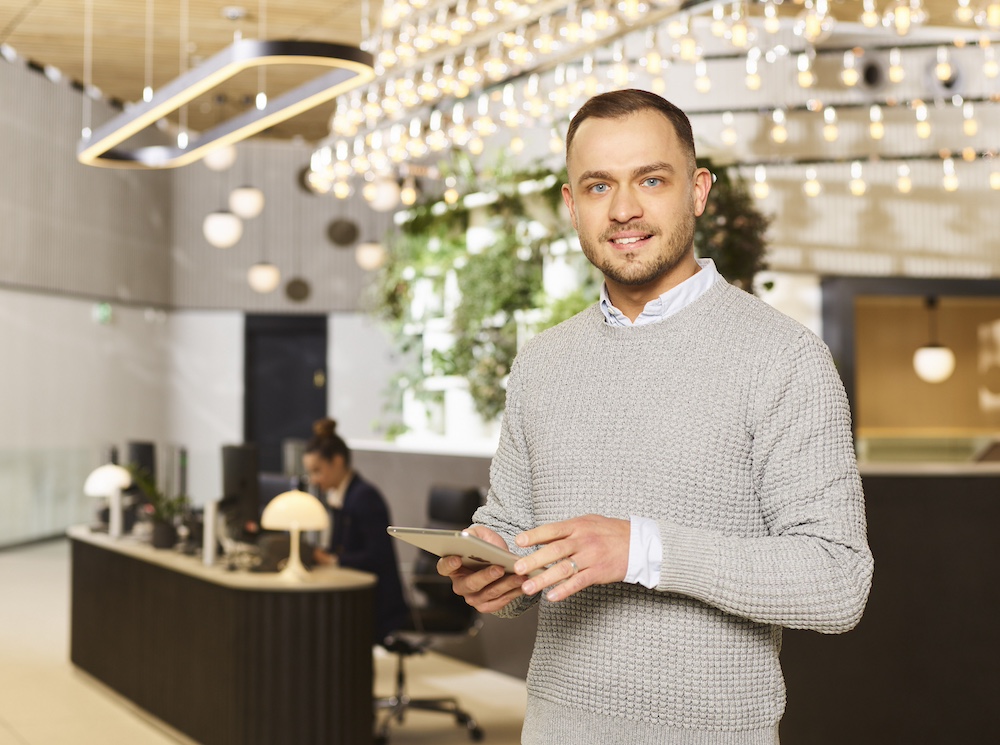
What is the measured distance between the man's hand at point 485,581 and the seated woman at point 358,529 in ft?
12.1

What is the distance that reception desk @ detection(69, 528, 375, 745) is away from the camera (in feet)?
15.2

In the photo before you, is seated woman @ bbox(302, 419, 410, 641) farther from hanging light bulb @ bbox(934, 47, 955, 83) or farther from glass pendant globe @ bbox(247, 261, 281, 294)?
glass pendant globe @ bbox(247, 261, 281, 294)

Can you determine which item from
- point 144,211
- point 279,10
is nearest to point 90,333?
point 144,211

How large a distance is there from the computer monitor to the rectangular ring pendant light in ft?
5.44

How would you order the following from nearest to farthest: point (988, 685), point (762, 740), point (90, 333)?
point (762, 740) < point (988, 685) < point (90, 333)

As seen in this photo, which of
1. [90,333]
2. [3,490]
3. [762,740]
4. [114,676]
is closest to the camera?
[762,740]

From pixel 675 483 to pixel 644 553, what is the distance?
0.52 ft

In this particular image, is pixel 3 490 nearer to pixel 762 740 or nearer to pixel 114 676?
pixel 114 676

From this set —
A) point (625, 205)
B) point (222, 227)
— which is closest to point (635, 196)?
point (625, 205)

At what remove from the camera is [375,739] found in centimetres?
523

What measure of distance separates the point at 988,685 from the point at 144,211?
12.8 metres

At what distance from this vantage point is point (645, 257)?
159 centimetres

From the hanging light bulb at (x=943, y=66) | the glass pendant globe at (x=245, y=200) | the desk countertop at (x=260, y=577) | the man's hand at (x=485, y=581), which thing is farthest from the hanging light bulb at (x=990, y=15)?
the glass pendant globe at (x=245, y=200)

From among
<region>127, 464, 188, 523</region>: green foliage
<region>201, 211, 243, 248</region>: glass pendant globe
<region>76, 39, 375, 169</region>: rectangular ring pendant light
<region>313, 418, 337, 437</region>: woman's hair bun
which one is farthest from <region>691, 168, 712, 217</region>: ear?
<region>201, 211, 243, 248</region>: glass pendant globe
